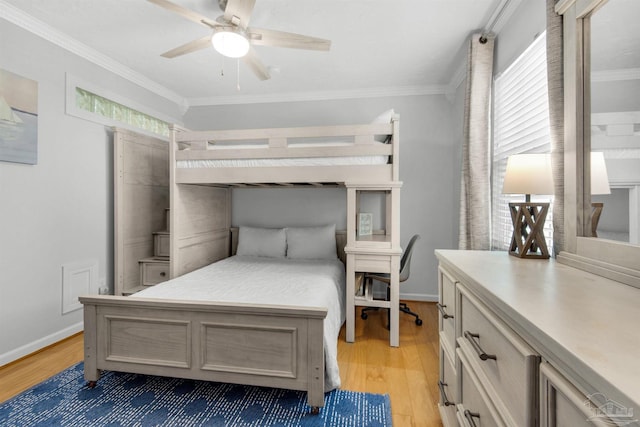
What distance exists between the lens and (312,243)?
10.9 ft

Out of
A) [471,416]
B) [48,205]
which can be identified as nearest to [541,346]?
[471,416]

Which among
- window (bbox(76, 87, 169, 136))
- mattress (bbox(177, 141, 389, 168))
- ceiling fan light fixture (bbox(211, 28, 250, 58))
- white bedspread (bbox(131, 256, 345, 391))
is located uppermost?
ceiling fan light fixture (bbox(211, 28, 250, 58))

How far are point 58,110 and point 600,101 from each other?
11.3ft

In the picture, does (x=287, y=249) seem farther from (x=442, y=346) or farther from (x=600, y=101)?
(x=600, y=101)

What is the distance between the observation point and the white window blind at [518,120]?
1719 millimetres

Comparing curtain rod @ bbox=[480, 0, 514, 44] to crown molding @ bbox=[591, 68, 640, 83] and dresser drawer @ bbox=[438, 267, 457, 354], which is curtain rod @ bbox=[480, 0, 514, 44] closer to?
crown molding @ bbox=[591, 68, 640, 83]

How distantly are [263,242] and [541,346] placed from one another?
301 centimetres

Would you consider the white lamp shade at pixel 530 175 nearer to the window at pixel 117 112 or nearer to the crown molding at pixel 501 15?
the crown molding at pixel 501 15

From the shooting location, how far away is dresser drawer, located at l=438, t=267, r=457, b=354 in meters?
1.33

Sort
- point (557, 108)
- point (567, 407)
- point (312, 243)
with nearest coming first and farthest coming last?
point (567, 407) → point (557, 108) → point (312, 243)

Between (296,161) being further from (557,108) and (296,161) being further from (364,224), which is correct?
(557,108)

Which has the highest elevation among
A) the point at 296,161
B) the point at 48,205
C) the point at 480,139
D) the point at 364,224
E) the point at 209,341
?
the point at 480,139

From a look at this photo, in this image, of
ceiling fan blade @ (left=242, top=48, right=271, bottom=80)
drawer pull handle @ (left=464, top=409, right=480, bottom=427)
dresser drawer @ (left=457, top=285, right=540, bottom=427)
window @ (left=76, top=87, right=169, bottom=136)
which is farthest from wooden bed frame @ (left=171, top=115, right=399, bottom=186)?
drawer pull handle @ (left=464, top=409, right=480, bottom=427)

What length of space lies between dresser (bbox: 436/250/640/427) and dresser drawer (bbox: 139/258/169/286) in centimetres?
280
